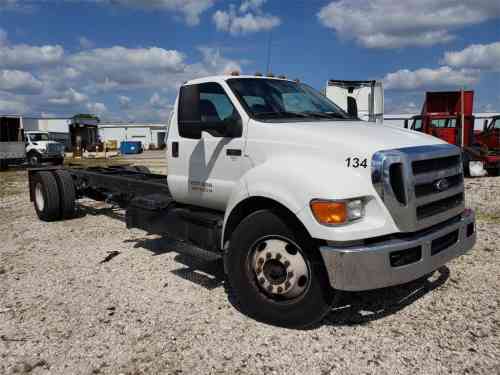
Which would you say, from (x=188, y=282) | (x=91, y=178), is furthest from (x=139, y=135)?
(x=188, y=282)

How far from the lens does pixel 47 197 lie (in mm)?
7852

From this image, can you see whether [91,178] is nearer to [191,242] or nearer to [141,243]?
[141,243]

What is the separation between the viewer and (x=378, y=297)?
13.9 feet

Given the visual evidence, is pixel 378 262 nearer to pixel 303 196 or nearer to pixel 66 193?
pixel 303 196

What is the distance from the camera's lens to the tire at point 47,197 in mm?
7871

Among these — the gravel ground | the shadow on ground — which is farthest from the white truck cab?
the shadow on ground

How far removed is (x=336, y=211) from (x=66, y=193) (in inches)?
253

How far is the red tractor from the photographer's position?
46.1 ft

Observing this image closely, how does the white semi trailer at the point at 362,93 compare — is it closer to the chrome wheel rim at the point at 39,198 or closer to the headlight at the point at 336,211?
the chrome wheel rim at the point at 39,198

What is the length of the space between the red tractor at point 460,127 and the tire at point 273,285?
12.3 m

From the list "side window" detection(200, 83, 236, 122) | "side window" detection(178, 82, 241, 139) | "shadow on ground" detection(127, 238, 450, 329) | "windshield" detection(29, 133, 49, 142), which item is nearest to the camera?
"shadow on ground" detection(127, 238, 450, 329)

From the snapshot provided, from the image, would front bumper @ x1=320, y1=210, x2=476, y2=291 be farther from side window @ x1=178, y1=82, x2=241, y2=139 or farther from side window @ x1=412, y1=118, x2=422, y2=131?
side window @ x1=412, y1=118, x2=422, y2=131

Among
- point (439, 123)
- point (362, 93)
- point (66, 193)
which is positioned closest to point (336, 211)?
point (66, 193)

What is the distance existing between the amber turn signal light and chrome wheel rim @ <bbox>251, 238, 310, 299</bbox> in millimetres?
384
